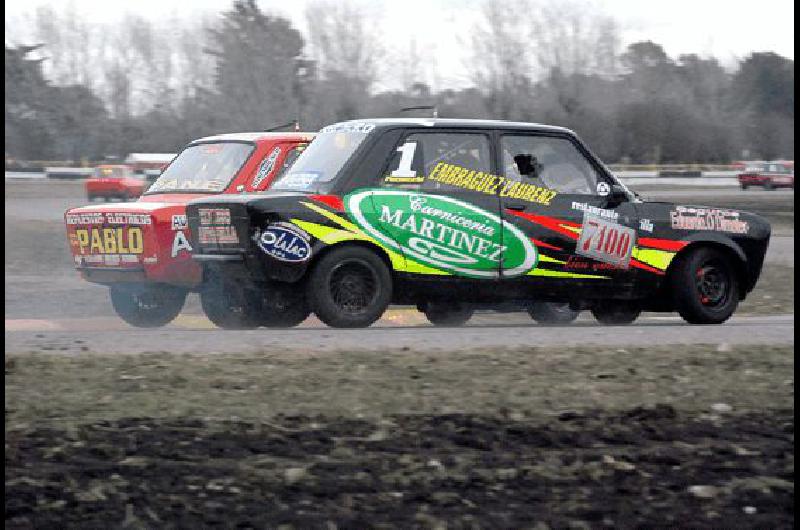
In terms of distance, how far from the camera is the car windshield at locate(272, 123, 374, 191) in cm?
1122

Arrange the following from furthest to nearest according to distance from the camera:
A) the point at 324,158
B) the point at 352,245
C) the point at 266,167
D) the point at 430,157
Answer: the point at 266,167 → the point at 324,158 → the point at 430,157 → the point at 352,245

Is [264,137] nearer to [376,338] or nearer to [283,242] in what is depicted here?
[283,242]

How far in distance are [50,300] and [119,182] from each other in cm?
2572

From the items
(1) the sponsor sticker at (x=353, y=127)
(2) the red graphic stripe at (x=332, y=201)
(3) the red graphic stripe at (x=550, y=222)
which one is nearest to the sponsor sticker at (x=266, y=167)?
(1) the sponsor sticker at (x=353, y=127)

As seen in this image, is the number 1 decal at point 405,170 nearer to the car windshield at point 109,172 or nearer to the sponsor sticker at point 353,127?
the sponsor sticker at point 353,127

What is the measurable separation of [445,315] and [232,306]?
1.95 meters

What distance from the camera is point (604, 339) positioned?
1035 centimetres

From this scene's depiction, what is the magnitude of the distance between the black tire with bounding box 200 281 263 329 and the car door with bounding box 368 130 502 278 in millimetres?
1503

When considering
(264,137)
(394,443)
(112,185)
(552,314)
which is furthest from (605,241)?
(112,185)

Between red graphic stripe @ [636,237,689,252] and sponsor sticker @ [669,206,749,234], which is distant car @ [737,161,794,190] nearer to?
sponsor sticker @ [669,206,749,234]

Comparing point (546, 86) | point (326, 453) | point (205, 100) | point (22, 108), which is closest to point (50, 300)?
point (326, 453)

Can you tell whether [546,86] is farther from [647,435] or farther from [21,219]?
[647,435]

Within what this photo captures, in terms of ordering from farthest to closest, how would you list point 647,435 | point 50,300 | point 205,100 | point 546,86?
point 205,100
point 546,86
point 50,300
point 647,435

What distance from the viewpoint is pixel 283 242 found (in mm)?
10750
